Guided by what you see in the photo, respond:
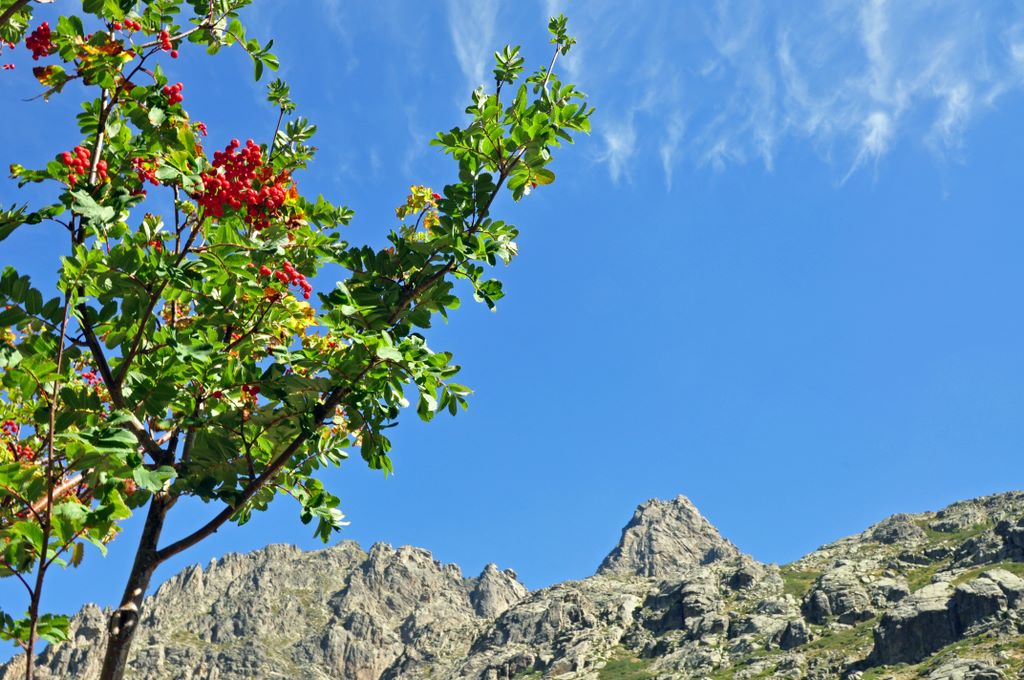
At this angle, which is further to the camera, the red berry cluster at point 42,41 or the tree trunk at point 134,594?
the red berry cluster at point 42,41

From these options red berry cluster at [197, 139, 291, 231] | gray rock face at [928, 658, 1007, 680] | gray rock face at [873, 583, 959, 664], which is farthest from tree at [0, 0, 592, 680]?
gray rock face at [873, 583, 959, 664]

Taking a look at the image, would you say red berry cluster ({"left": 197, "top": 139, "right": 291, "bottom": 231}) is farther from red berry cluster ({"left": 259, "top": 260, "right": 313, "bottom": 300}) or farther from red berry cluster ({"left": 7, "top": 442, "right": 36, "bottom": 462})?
red berry cluster ({"left": 7, "top": 442, "right": 36, "bottom": 462})

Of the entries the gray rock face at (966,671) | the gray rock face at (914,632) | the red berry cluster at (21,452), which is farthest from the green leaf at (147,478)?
the gray rock face at (914,632)

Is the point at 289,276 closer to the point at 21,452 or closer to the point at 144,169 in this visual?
the point at 144,169

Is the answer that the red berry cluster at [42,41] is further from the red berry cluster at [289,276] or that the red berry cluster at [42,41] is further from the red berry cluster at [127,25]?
the red berry cluster at [289,276]

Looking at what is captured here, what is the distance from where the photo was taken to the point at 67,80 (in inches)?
246

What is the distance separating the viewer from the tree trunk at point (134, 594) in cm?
543

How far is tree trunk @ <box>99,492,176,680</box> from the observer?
5434mm

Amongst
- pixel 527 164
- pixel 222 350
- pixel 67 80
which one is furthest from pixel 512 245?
pixel 67 80

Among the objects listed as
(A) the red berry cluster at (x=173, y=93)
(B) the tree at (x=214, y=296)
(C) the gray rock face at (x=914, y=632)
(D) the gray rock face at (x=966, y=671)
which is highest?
(C) the gray rock face at (x=914, y=632)

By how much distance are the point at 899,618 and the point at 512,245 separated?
144 metres

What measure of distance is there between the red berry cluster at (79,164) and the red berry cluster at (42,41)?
79cm

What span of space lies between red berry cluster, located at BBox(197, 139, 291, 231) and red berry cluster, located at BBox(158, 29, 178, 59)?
863 millimetres

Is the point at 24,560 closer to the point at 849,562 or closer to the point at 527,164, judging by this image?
the point at 527,164
